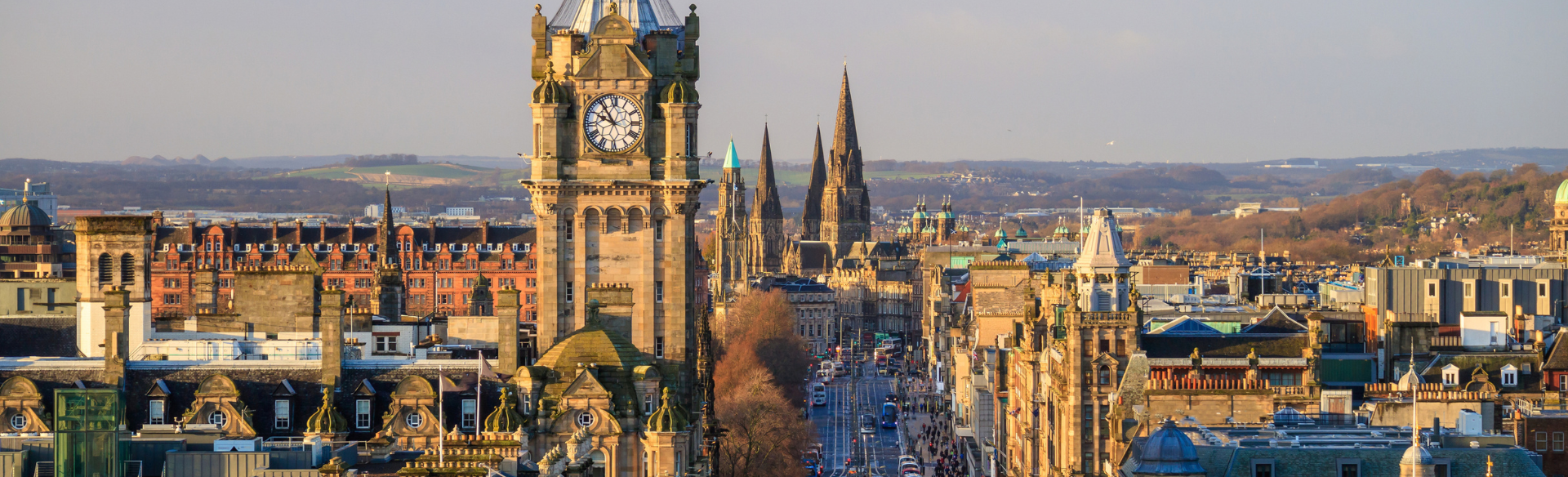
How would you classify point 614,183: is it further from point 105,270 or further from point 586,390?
point 586,390

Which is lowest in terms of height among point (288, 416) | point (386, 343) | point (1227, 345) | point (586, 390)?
point (288, 416)

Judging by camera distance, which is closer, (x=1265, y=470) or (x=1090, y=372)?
(x=1265, y=470)

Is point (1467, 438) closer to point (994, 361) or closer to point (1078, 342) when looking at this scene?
point (1078, 342)

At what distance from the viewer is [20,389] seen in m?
78.2

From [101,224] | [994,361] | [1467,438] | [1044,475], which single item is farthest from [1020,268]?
[1467,438]

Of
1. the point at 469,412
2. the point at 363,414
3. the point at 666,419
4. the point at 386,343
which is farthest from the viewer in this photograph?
the point at 386,343

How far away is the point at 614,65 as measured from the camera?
95.1m

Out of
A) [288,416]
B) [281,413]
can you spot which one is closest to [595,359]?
[288,416]

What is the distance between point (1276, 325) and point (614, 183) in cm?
3151

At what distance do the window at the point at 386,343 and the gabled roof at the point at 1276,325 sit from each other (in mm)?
36738

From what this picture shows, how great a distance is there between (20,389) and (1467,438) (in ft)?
150

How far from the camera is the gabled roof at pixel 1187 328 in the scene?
340 feet

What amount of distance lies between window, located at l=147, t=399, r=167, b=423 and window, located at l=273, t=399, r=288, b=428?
Result: 3.70 meters

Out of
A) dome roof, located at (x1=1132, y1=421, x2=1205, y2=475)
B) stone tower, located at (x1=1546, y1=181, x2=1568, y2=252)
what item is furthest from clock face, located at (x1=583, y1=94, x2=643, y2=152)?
stone tower, located at (x1=1546, y1=181, x2=1568, y2=252)
